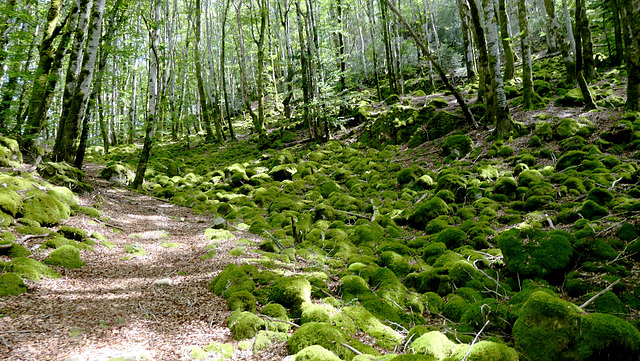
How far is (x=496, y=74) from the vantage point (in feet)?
33.9

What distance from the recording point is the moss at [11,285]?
145 inches

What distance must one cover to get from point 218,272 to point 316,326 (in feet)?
8.01

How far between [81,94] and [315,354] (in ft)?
31.1

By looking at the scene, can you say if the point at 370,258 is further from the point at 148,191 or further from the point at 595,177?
the point at 148,191

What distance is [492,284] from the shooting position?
15.1 feet

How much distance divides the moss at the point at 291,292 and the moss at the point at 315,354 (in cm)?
113

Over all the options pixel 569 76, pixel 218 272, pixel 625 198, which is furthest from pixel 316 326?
pixel 569 76

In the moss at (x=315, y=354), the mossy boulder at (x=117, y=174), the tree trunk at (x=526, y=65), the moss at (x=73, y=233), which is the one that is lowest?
the moss at (x=315, y=354)

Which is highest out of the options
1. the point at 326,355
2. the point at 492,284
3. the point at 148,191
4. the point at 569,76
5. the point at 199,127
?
the point at 199,127

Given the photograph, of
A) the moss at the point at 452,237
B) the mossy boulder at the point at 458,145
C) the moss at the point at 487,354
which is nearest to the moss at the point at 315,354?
the moss at the point at 487,354

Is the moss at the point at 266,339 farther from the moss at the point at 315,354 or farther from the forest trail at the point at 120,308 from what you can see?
the moss at the point at 315,354

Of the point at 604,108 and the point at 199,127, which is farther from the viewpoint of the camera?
the point at 199,127

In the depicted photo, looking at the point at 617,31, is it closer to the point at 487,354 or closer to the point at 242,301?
the point at 487,354

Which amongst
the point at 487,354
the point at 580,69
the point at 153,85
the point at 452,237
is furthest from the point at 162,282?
the point at 580,69
